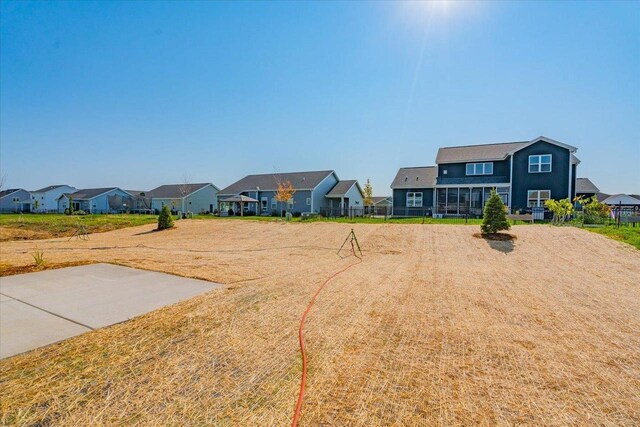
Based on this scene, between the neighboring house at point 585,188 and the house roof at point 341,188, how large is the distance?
2023 cm

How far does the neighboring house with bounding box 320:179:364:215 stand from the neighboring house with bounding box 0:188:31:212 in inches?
2422

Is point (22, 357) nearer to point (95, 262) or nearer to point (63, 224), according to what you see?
point (95, 262)

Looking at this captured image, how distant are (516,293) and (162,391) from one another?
20.0 ft

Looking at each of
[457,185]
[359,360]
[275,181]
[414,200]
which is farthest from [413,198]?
[359,360]

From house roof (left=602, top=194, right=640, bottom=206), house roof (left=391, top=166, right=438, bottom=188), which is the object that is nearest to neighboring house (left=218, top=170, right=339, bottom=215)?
house roof (left=391, top=166, right=438, bottom=188)

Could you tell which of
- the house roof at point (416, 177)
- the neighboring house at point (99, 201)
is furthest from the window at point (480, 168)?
the neighboring house at point (99, 201)

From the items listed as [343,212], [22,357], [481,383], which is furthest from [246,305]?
[343,212]

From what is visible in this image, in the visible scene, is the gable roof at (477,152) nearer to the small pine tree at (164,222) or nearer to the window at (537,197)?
the window at (537,197)

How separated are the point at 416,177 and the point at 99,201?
5360 cm

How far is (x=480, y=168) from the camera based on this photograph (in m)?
24.0

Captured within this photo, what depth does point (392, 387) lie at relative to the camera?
2.79 m

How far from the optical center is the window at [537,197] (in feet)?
70.0

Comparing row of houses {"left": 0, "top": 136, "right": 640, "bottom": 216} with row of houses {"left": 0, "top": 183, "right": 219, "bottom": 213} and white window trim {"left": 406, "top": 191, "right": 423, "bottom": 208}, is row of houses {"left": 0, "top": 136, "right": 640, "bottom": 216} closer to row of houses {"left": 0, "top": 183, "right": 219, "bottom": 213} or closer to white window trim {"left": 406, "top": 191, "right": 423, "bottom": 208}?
white window trim {"left": 406, "top": 191, "right": 423, "bottom": 208}

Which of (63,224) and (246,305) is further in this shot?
(63,224)
